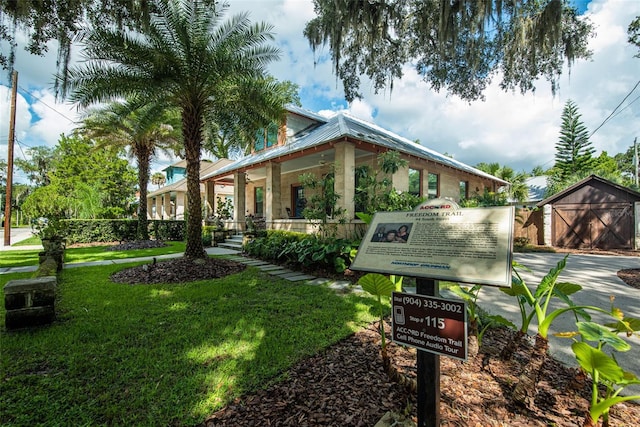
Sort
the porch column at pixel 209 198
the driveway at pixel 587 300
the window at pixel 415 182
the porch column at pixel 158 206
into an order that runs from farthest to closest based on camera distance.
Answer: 1. the porch column at pixel 158 206
2. the porch column at pixel 209 198
3. the window at pixel 415 182
4. the driveway at pixel 587 300

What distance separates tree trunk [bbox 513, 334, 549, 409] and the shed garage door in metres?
16.4

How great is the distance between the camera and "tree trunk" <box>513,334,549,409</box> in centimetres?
215

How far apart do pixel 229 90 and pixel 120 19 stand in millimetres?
3451

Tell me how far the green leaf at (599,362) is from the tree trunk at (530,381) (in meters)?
0.49

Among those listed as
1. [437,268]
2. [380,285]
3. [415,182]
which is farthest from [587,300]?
[415,182]

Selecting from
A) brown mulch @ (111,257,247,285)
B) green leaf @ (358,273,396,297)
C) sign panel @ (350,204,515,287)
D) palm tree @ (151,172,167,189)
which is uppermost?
palm tree @ (151,172,167,189)

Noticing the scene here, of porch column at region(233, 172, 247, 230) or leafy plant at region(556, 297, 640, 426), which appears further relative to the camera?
porch column at region(233, 172, 247, 230)

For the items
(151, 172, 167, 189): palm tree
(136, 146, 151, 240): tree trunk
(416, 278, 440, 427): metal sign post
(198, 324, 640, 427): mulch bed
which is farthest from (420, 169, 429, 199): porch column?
(151, 172, 167, 189): palm tree

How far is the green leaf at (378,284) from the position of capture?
8.55 feet

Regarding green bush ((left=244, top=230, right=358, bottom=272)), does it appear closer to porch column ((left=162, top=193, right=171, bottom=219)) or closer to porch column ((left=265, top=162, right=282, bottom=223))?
porch column ((left=265, top=162, right=282, bottom=223))

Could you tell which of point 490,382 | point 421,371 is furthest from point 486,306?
point 421,371

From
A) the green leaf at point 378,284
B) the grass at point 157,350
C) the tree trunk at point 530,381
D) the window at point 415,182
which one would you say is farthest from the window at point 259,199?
the tree trunk at point 530,381

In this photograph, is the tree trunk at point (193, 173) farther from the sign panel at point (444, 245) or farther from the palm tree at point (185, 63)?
the sign panel at point (444, 245)

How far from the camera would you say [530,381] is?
217 cm
